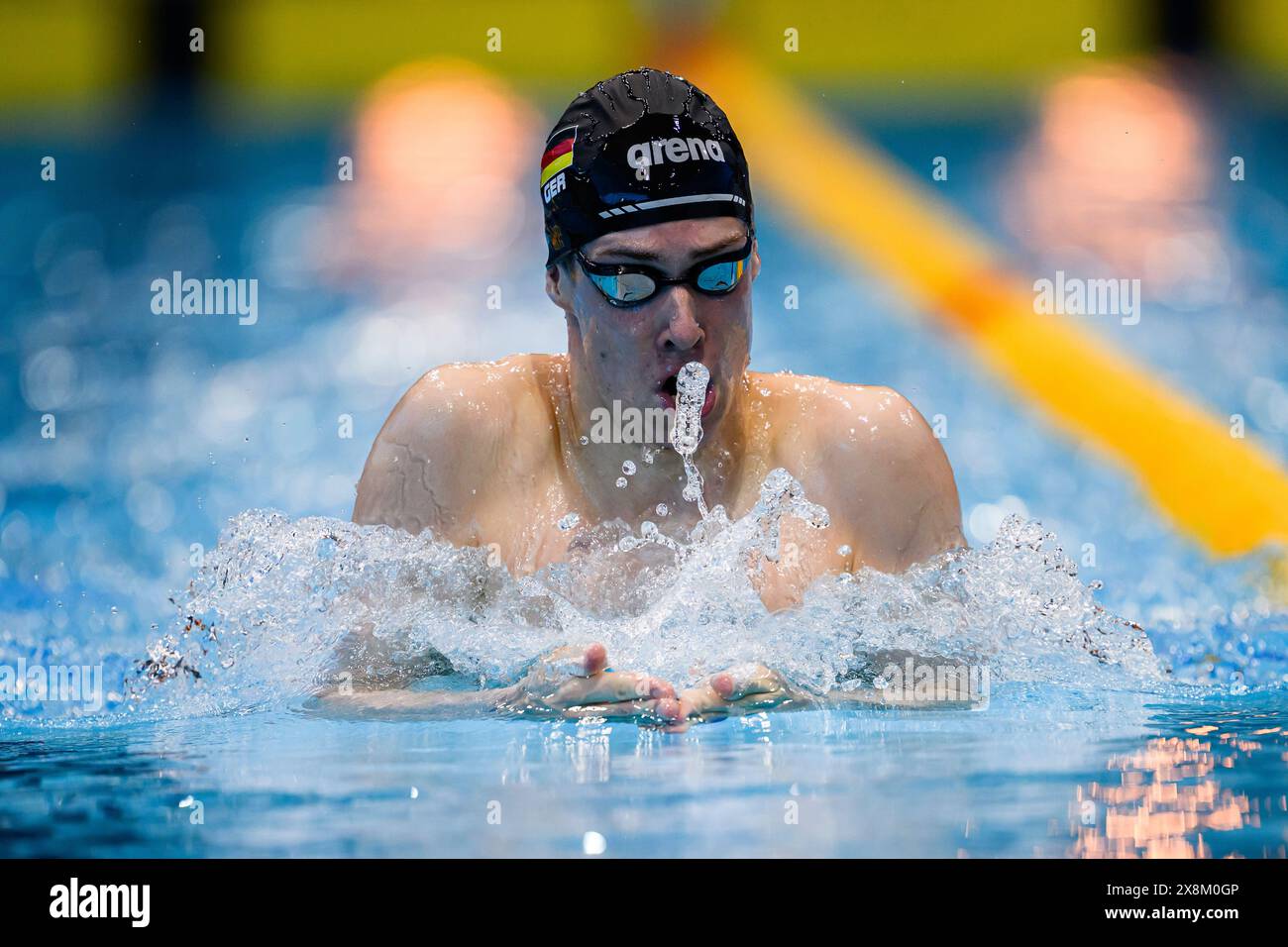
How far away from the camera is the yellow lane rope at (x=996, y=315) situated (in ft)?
17.1

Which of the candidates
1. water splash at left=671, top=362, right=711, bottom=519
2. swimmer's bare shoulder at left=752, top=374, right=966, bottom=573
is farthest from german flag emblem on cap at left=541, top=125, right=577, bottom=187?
swimmer's bare shoulder at left=752, top=374, right=966, bottom=573

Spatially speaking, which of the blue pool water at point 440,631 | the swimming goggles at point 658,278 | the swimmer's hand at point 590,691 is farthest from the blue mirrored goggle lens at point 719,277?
the swimmer's hand at point 590,691

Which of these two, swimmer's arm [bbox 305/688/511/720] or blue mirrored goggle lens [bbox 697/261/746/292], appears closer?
swimmer's arm [bbox 305/688/511/720]

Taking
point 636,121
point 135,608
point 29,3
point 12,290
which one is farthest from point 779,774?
point 29,3

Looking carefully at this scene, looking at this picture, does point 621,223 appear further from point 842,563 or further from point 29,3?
point 29,3

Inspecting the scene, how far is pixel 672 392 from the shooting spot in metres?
2.69

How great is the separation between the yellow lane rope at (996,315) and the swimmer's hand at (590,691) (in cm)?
322

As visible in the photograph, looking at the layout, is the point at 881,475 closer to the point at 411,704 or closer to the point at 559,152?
the point at 559,152

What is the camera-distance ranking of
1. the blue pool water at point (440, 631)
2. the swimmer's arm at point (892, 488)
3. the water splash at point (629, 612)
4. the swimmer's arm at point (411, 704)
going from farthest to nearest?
the swimmer's arm at point (892, 488), the water splash at point (629, 612), the swimmer's arm at point (411, 704), the blue pool water at point (440, 631)

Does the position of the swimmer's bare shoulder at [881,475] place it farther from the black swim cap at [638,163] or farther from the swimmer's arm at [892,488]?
the black swim cap at [638,163]

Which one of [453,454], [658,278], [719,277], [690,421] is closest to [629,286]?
[658,278]

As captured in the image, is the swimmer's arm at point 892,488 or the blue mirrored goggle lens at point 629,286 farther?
the swimmer's arm at point 892,488

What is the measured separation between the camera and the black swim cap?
105 inches

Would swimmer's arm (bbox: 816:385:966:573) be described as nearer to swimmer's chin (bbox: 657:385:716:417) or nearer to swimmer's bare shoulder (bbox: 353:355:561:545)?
swimmer's chin (bbox: 657:385:716:417)
